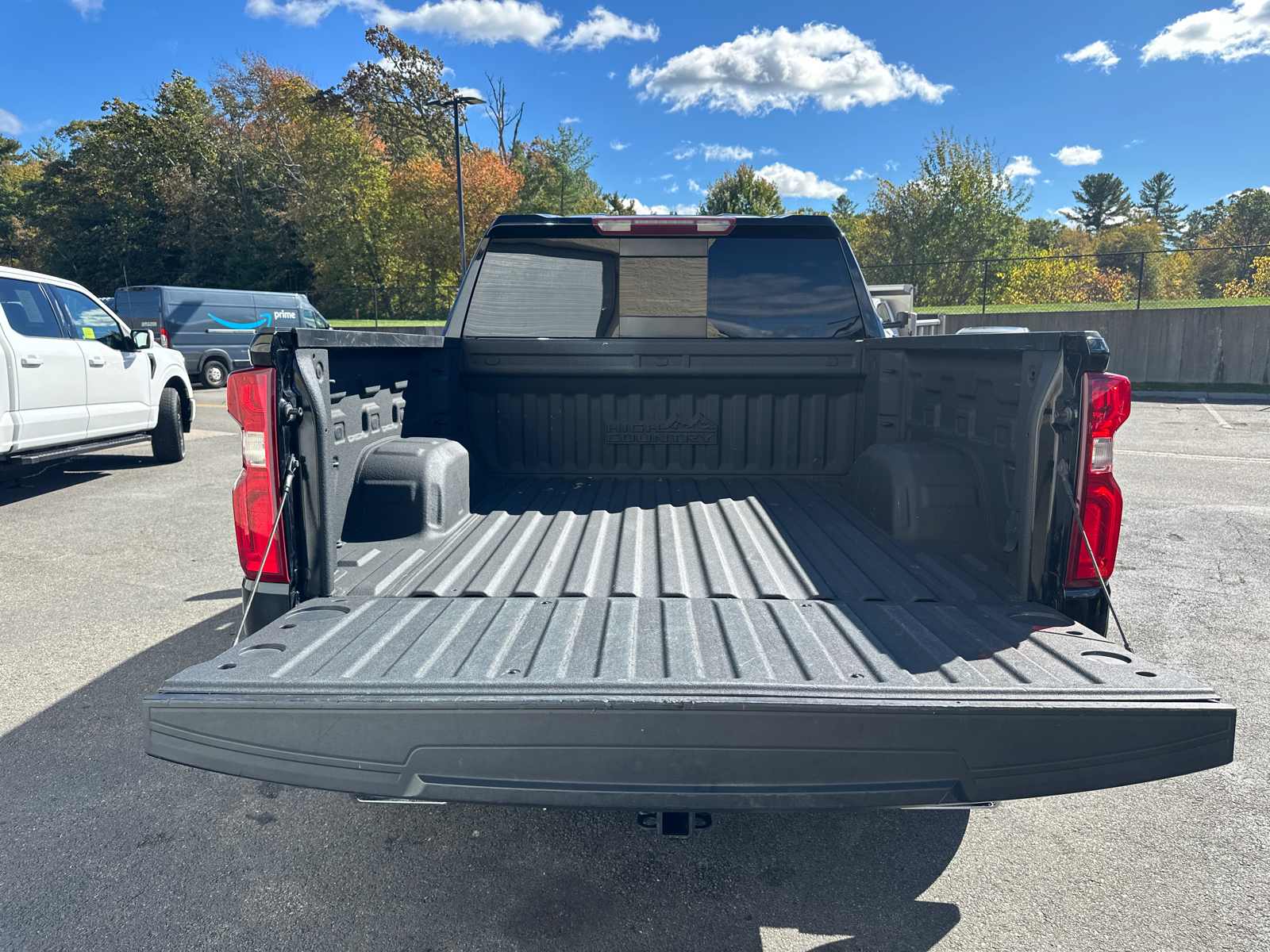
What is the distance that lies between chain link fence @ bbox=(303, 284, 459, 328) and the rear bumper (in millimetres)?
35935

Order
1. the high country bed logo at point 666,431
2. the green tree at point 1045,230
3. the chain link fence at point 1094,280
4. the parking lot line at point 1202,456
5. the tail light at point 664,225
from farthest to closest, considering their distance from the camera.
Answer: the green tree at point 1045,230 < the chain link fence at point 1094,280 < the parking lot line at point 1202,456 < the high country bed logo at point 666,431 < the tail light at point 664,225

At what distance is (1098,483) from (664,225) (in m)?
2.47

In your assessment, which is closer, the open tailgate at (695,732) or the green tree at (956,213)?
the open tailgate at (695,732)

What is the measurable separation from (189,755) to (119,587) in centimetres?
425

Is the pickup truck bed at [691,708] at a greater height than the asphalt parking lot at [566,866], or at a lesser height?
greater

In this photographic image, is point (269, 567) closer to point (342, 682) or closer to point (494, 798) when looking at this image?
point (342, 682)

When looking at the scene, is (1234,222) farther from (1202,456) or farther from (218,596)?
(218,596)

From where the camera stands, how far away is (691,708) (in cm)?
176

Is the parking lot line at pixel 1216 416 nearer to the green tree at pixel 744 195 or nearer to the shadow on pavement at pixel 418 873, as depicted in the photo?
the shadow on pavement at pixel 418 873

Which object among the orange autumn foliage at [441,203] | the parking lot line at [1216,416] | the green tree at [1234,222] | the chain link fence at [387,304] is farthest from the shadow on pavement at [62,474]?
the green tree at [1234,222]

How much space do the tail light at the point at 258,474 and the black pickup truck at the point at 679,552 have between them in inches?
0.5

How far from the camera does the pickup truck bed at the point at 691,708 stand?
5.82 ft

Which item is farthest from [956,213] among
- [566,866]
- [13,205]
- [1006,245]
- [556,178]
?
[13,205]

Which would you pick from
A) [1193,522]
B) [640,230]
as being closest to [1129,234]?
[1193,522]
